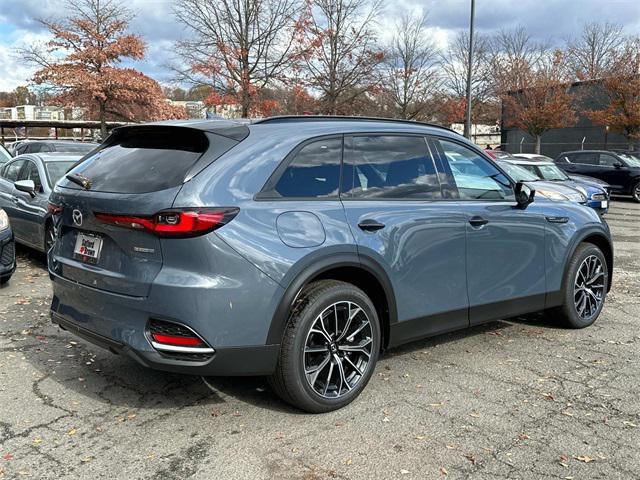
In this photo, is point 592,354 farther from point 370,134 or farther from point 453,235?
point 370,134

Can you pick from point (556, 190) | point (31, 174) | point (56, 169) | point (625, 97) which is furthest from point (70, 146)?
point (625, 97)

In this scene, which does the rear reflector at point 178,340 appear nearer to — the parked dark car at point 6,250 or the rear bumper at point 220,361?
the rear bumper at point 220,361

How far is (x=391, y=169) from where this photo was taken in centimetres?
407

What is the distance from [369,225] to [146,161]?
4.59ft

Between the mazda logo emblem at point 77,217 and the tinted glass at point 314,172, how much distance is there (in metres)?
1.22

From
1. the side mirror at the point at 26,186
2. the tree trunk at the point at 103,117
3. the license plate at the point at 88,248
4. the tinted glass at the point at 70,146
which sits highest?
the tree trunk at the point at 103,117

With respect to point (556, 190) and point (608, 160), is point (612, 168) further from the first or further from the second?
point (556, 190)

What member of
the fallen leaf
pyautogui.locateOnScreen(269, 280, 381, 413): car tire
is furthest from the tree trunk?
the fallen leaf

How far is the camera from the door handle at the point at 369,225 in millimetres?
3706

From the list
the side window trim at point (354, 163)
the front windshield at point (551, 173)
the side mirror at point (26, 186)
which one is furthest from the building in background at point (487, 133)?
the side window trim at point (354, 163)

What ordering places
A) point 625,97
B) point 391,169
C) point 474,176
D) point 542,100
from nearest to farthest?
point 391,169
point 474,176
point 625,97
point 542,100

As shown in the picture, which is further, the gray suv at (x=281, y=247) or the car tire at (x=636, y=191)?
the car tire at (x=636, y=191)

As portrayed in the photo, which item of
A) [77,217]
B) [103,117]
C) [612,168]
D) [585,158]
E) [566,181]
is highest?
[103,117]

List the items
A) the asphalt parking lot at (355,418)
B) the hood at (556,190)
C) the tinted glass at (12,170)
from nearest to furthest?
the asphalt parking lot at (355,418) < the tinted glass at (12,170) < the hood at (556,190)
